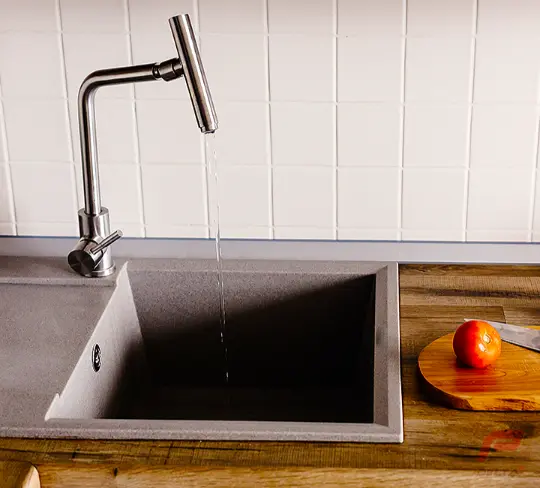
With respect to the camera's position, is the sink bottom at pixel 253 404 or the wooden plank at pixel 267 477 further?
the sink bottom at pixel 253 404

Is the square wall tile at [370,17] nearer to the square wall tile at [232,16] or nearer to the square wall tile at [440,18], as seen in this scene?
the square wall tile at [440,18]

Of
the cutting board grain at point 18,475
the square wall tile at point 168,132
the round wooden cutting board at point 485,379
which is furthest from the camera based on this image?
the square wall tile at point 168,132

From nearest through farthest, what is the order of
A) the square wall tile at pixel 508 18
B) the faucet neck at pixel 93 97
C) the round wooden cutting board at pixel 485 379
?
1. the round wooden cutting board at pixel 485 379
2. the faucet neck at pixel 93 97
3. the square wall tile at pixel 508 18

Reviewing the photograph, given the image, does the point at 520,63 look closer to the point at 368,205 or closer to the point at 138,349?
the point at 368,205

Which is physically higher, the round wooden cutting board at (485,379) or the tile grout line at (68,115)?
the tile grout line at (68,115)

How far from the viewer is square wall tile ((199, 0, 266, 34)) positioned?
5.05 feet

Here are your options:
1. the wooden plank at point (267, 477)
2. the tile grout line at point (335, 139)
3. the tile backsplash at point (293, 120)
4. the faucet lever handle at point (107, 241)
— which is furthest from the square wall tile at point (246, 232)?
the wooden plank at point (267, 477)

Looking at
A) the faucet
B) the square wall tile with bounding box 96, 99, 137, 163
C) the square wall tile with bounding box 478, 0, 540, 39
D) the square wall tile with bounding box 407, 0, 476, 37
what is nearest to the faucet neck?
the faucet

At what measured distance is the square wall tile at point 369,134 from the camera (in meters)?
1.59

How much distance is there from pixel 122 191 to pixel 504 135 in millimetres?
731

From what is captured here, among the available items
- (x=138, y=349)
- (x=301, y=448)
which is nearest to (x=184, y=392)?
(x=138, y=349)

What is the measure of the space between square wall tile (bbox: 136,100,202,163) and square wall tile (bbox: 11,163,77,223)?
0.55ft

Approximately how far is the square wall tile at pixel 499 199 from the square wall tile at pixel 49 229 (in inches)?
30.5

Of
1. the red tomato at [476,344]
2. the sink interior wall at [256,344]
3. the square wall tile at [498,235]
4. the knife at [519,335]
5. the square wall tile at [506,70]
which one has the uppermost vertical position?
the square wall tile at [506,70]
